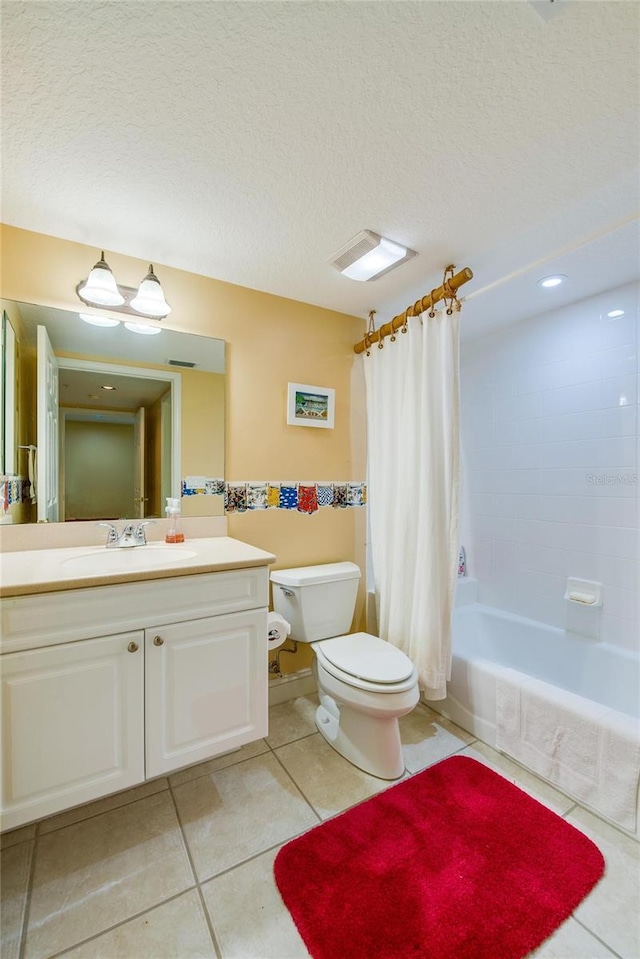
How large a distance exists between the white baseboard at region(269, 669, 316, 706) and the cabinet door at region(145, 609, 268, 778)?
62cm

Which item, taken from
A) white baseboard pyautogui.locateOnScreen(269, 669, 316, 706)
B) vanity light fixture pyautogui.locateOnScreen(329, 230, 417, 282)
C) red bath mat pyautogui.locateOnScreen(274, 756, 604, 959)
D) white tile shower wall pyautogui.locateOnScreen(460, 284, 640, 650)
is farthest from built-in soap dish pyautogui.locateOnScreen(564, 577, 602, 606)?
vanity light fixture pyautogui.locateOnScreen(329, 230, 417, 282)

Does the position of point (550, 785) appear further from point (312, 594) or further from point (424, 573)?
point (312, 594)

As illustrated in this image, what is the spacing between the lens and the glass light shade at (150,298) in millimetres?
1587

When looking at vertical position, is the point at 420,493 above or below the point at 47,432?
below

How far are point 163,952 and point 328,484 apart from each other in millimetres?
1751

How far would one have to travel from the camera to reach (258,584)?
4.52ft

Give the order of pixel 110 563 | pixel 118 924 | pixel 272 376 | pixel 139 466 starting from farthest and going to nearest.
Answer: pixel 272 376 → pixel 139 466 → pixel 110 563 → pixel 118 924

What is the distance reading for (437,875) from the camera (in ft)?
3.69

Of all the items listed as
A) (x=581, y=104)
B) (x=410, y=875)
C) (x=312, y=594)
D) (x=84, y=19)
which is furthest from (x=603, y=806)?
(x=84, y=19)

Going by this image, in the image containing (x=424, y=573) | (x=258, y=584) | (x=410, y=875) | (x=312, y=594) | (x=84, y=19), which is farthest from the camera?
(x=312, y=594)

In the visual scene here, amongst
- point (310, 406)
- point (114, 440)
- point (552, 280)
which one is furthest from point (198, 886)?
point (552, 280)

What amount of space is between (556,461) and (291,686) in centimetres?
194

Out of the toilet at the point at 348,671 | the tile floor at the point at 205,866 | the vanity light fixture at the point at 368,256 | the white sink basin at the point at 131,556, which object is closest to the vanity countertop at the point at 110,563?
the white sink basin at the point at 131,556

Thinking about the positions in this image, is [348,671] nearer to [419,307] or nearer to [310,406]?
[310,406]
